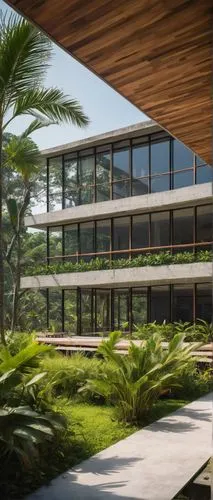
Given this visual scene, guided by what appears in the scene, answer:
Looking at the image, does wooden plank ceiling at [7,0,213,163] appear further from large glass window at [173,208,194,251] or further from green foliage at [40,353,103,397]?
large glass window at [173,208,194,251]

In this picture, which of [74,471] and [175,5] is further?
[74,471]

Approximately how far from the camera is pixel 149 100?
4.49 metres

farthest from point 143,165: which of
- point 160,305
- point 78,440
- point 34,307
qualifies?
point 78,440

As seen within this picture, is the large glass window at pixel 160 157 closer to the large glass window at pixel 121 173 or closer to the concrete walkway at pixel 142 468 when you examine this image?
the large glass window at pixel 121 173

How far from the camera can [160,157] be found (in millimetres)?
23359

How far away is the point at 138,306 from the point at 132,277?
39.4 ft

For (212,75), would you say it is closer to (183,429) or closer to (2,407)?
(2,407)

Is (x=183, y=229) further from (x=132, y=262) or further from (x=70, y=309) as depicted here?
(x=70, y=309)

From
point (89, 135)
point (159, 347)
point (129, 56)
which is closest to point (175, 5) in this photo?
point (129, 56)

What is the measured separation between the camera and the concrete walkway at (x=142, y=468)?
17.6 feet

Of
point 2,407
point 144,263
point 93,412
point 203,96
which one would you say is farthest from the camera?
point 144,263

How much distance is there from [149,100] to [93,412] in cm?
695

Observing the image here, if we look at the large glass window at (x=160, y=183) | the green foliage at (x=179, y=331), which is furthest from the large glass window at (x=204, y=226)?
the green foliage at (x=179, y=331)

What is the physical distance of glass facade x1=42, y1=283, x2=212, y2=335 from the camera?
75.1ft
